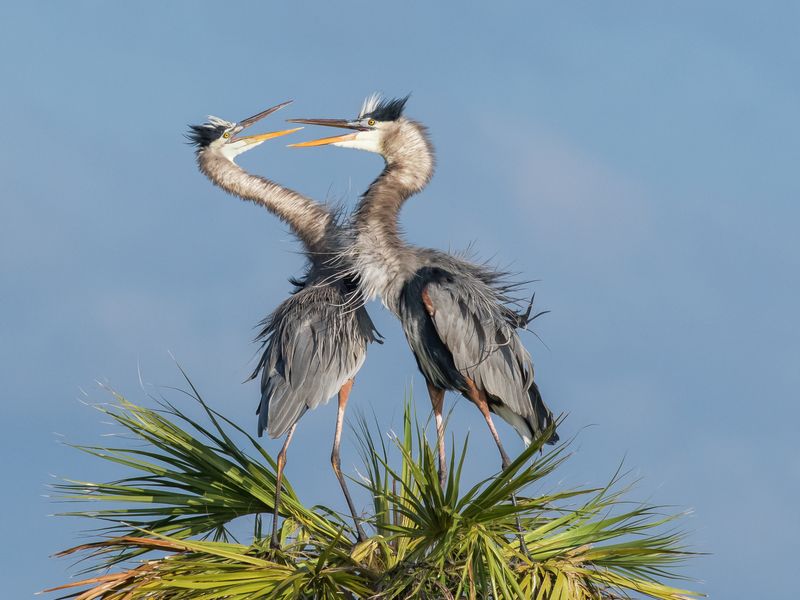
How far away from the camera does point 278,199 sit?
9445 millimetres

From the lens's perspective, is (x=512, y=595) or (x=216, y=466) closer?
(x=512, y=595)

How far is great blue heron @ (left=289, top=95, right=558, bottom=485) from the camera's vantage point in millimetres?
7914

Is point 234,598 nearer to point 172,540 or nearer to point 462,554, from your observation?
point 172,540

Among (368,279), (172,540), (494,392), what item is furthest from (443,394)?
(172,540)

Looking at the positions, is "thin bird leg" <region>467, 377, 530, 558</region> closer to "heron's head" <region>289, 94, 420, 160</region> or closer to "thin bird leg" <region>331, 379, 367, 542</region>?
"thin bird leg" <region>331, 379, 367, 542</region>

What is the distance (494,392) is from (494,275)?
86 cm

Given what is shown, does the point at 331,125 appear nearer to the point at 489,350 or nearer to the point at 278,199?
the point at 278,199

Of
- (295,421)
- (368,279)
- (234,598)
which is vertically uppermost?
(368,279)

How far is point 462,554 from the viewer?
21.8 ft

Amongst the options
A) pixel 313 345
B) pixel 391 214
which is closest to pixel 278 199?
pixel 391 214

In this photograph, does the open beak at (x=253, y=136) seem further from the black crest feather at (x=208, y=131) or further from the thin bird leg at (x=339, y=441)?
the thin bird leg at (x=339, y=441)

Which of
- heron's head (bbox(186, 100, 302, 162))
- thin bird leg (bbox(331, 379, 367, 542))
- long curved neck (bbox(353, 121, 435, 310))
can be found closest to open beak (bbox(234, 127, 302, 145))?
heron's head (bbox(186, 100, 302, 162))

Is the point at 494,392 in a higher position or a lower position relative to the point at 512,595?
higher

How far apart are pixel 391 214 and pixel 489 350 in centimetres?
127
